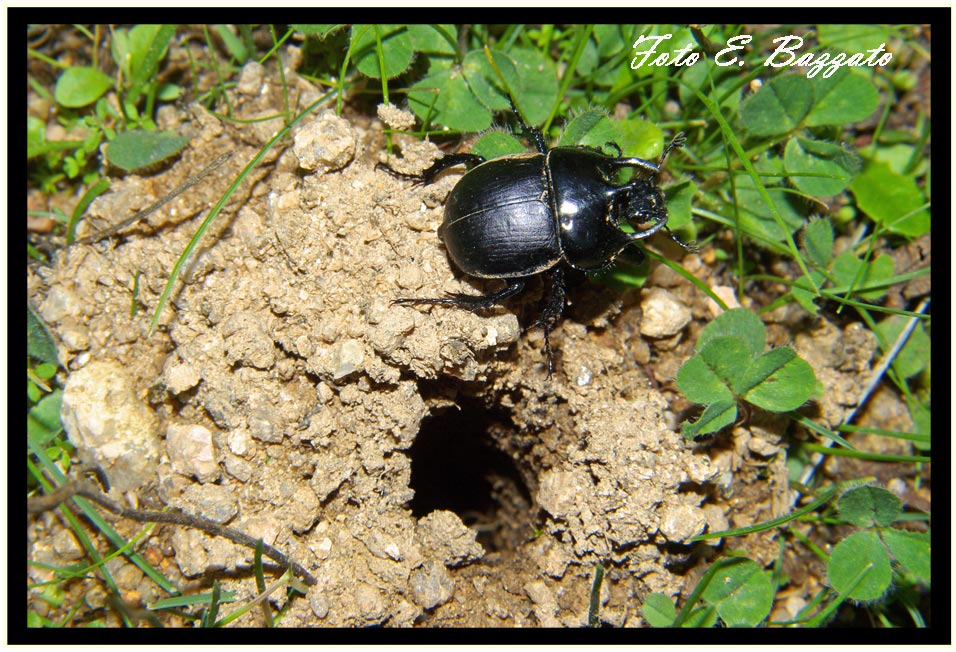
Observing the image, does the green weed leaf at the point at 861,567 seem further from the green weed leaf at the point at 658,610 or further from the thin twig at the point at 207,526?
the thin twig at the point at 207,526

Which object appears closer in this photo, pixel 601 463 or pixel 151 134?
pixel 601 463

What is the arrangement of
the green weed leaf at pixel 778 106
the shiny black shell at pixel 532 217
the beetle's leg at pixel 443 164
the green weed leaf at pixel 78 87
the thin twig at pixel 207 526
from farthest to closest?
the green weed leaf at pixel 78 87
the green weed leaf at pixel 778 106
the beetle's leg at pixel 443 164
the shiny black shell at pixel 532 217
the thin twig at pixel 207 526

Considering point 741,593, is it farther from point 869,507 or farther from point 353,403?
point 353,403

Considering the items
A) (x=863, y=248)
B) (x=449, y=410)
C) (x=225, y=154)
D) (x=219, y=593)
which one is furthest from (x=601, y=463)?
(x=225, y=154)

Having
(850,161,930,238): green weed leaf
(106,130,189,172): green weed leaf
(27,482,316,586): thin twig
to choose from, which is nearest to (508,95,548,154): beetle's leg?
(106,130,189,172): green weed leaf

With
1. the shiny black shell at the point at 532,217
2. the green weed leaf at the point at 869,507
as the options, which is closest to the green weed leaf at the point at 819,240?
the shiny black shell at the point at 532,217

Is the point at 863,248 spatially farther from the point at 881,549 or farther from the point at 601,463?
the point at 601,463

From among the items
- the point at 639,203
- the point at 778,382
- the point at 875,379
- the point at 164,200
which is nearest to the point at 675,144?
the point at 639,203
